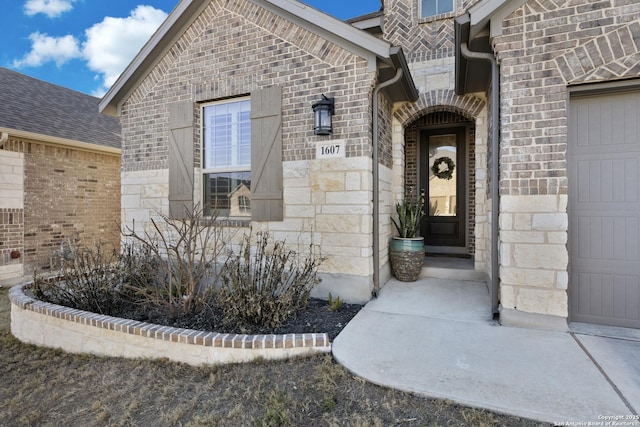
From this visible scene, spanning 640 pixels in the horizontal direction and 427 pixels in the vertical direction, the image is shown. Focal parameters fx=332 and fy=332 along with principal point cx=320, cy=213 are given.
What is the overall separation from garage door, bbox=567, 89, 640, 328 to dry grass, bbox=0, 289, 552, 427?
2077 mm

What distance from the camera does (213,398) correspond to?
2.56m

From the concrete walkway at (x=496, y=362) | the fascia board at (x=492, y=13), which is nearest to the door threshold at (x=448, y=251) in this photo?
the concrete walkway at (x=496, y=362)

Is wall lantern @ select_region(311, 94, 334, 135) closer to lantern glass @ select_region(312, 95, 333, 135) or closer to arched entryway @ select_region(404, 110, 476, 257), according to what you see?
lantern glass @ select_region(312, 95, 333, 135)

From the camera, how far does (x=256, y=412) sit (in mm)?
2336

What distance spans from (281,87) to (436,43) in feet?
9.83

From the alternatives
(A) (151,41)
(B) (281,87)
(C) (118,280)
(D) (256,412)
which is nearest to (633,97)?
(B) (281,87)

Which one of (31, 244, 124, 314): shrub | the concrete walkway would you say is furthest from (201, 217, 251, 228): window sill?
the concrete walkway

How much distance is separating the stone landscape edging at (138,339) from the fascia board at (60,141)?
4.06m

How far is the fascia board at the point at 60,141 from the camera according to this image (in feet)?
21.7

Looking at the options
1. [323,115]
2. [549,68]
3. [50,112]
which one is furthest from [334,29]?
[50,112]

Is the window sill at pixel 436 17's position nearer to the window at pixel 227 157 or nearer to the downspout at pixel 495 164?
the downspout at pixel 495 164

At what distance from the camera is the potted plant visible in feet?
17.0

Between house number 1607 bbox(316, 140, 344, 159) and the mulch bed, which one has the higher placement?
house number 1607 bbox(316, 140, 344, 159)

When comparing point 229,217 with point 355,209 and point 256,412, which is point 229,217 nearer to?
point 355,209
